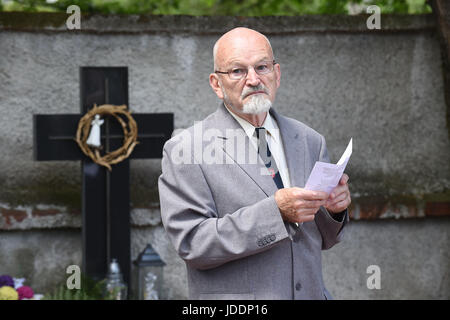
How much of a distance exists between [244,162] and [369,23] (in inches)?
128

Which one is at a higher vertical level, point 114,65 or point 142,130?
point 114,65

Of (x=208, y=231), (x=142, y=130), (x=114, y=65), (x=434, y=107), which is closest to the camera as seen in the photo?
(x=208, y=231)

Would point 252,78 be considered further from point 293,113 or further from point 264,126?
point 293,113

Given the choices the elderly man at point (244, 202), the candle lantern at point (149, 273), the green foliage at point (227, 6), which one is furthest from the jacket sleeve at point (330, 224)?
the green foliage at point (227, 6)

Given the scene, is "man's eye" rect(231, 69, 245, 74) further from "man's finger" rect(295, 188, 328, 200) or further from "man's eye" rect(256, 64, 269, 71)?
"man's finger" rect(295, 188, 328, 200)

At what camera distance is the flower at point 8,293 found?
4266mm

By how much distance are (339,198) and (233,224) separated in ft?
1.35

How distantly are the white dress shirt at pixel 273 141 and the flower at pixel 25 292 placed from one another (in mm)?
2541

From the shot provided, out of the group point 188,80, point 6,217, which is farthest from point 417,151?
point 6,217

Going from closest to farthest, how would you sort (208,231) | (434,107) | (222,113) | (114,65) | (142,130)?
(208,231)
(222,113)
(142,130)
(114,65)
(434,107)

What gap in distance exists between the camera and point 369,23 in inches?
211

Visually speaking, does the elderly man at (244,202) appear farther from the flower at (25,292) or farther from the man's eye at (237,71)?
the flower at (25,292)

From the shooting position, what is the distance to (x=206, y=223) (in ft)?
7.77
